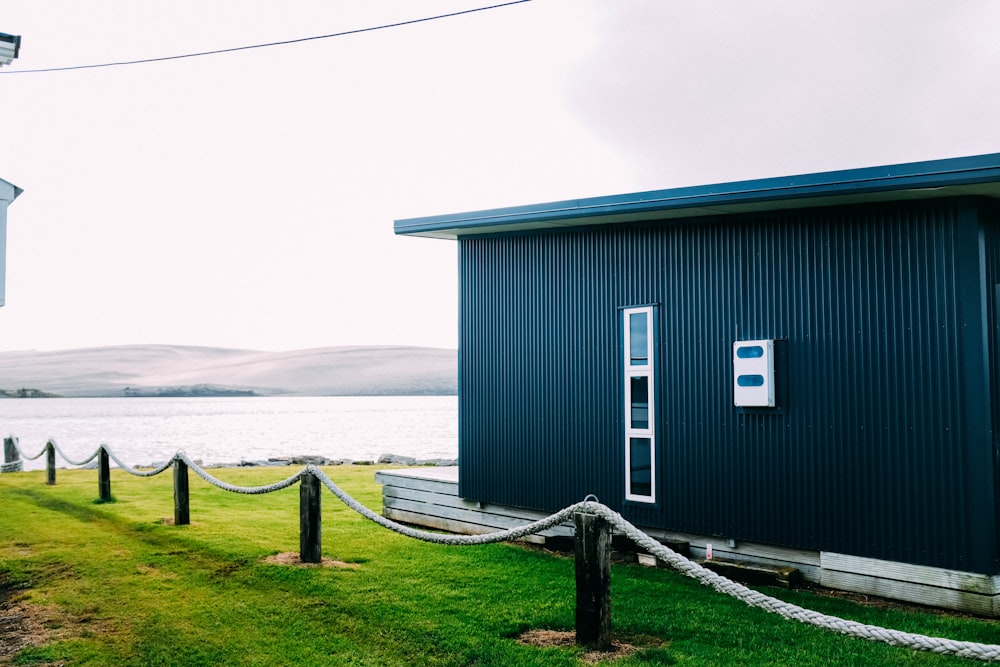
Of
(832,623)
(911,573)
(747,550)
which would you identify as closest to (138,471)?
(747,550)

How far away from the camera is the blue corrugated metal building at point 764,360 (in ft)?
25.4

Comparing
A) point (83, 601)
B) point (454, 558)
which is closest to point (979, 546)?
point (454, 558)

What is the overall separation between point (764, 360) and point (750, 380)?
246 mm

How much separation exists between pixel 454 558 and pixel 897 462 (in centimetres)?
445

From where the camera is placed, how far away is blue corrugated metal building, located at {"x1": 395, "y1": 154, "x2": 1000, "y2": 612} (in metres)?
7.74

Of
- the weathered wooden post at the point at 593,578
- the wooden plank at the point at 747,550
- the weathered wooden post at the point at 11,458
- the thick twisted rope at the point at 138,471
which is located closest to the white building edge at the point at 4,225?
the thick twisted rope at the point at 138,471

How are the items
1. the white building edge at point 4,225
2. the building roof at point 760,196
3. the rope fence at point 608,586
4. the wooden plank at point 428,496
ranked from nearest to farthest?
the rope fence at point 608,586 < the building roof at point 760,196 < the white building edge at point 4,225 < the wooden plank at point 428,496

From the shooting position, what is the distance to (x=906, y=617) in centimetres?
735

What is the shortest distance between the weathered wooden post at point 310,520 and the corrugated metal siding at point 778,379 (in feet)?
8.43

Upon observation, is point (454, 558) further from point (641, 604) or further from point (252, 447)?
point (252, 447)

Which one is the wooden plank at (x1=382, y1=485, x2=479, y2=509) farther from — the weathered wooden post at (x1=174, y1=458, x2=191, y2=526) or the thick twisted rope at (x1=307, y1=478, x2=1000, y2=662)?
the thick twisted rope at (x1=307, y1=478, x2=1000, y2=662)

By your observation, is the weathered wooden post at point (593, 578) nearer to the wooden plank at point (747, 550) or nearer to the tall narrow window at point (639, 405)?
the wooden plank at point (747, 550)

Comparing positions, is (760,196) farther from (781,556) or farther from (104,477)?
(104,477)

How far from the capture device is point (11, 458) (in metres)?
20.4
